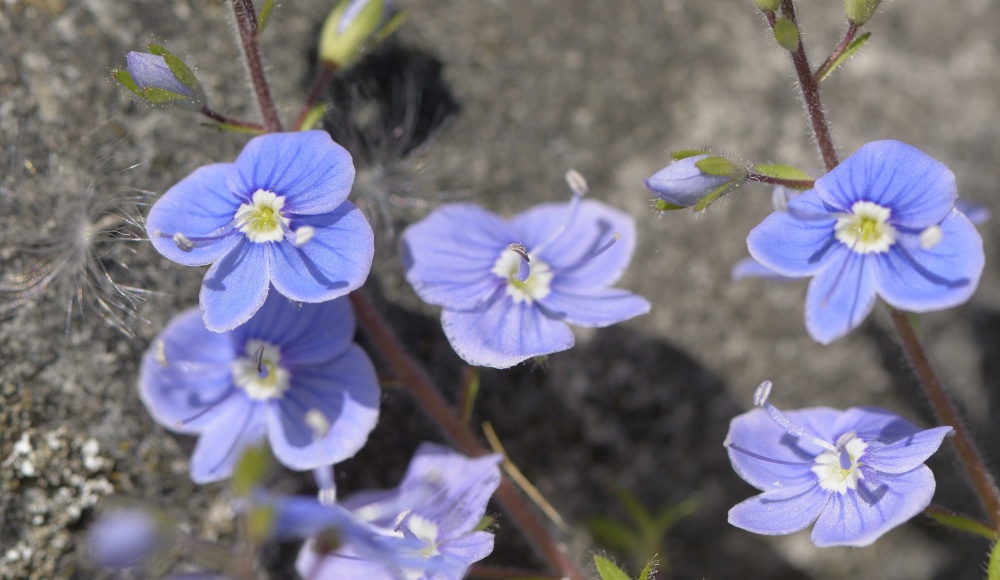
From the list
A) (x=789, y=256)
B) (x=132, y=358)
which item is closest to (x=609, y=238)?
(x=789, y=256)

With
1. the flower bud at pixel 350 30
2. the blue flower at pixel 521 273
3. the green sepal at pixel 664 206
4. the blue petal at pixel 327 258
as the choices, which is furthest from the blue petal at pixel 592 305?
the flower bud at pixel 350 30

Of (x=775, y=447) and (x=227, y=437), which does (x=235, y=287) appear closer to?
(x=227, y=437)

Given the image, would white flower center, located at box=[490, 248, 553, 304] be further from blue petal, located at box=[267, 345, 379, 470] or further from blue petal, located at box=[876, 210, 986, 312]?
blue petal, located at box=[876, 210, 986, 312]

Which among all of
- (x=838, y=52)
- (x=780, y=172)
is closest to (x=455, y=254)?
(x=780, y=172)

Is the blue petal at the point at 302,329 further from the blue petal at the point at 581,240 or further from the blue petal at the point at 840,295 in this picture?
the blue petal at the point at 840,295

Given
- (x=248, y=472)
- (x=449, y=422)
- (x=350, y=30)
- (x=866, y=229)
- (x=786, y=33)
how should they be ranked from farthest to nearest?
(x=449, y=422), (x=350, y=30), (x=866, y=229), (x=786, y=33), (x=248, y=472)
